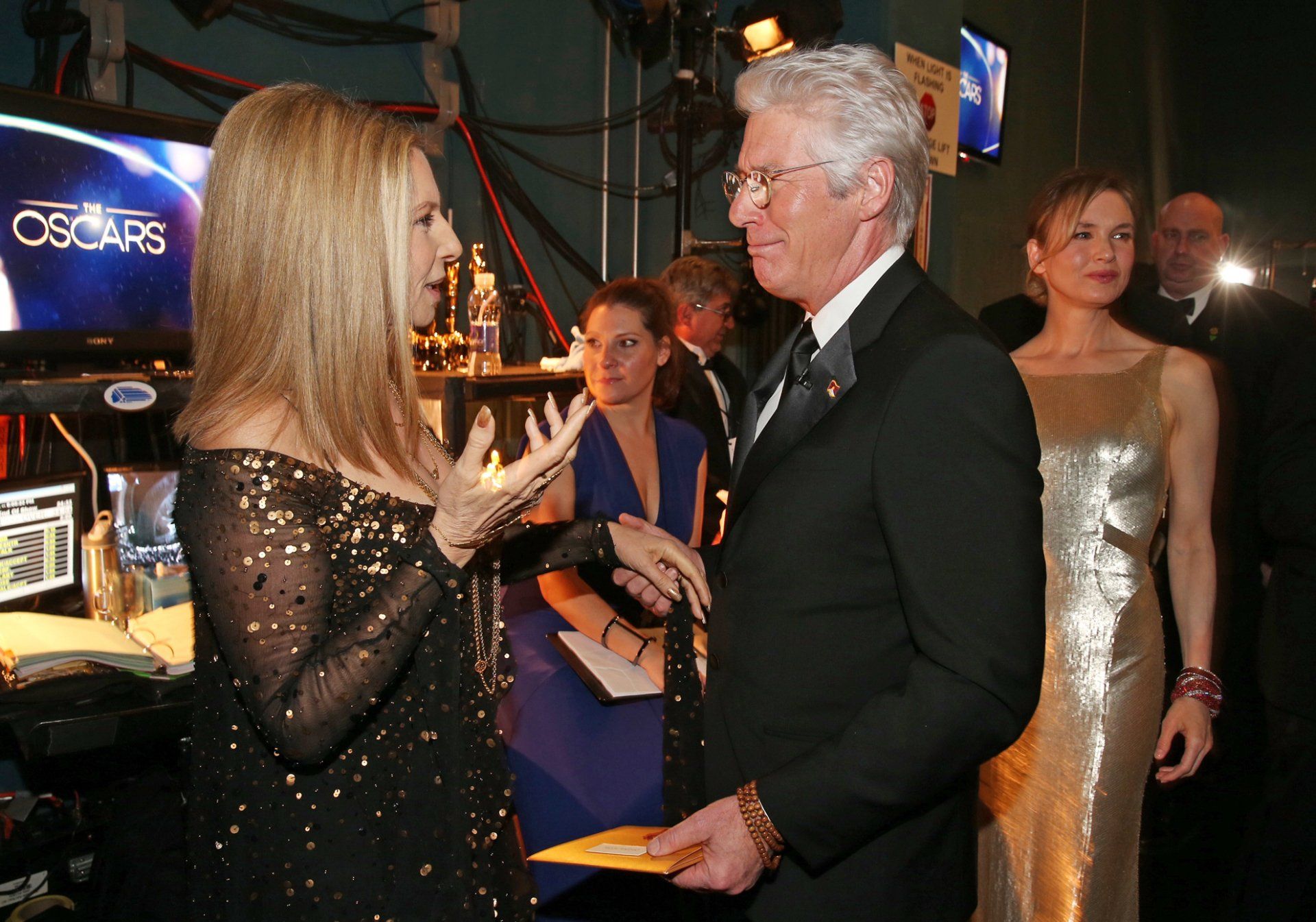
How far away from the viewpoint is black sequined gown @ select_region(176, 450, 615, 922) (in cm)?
108

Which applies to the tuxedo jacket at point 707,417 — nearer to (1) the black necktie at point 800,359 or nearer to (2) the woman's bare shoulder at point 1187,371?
(2) the woman's bare shoulder at point 1187,371

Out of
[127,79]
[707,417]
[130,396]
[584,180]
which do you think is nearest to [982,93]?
[584,180]

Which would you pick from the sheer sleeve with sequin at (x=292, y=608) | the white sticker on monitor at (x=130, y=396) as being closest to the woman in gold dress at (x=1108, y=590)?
the sheer sleeve with sequin at (x=292, y=608)

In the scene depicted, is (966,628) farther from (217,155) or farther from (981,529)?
(217,155)

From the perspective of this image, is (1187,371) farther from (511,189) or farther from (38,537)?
(511,189)

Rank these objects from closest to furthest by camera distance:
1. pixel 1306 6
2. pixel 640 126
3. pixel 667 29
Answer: pixel 667 29
pixel 640 126
pixel 1306 6

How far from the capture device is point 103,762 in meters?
2.67

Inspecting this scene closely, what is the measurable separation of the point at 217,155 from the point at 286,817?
0.88 metres

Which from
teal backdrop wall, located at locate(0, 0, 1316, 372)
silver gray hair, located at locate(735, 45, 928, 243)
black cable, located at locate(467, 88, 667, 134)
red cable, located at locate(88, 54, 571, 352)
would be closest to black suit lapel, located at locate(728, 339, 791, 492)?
silver gray hair, located at locate(735, 45, 928, 243)

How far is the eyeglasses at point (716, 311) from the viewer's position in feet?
13.3

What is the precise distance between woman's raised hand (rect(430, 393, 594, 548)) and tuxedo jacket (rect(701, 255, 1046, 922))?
27 cm

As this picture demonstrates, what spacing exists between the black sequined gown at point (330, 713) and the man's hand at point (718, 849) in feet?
1.14

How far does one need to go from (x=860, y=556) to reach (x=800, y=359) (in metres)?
0.30

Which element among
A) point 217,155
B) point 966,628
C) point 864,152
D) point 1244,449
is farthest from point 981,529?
point 1244,449
